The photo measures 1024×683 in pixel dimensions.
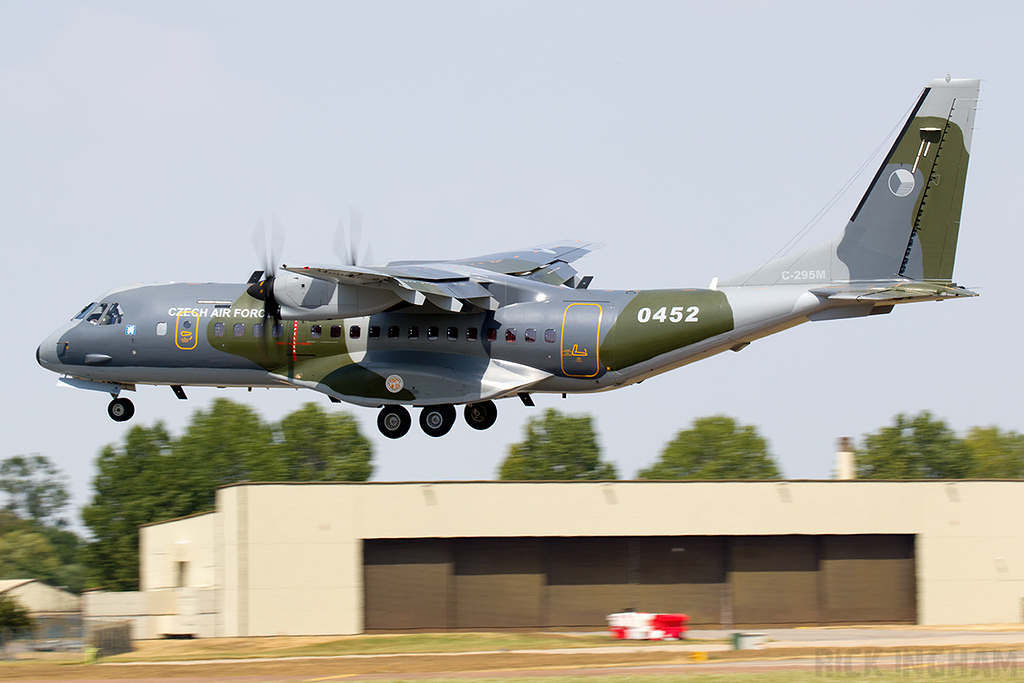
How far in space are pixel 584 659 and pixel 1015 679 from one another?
9.39 m

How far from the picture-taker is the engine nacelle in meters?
30.9

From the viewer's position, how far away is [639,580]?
38.1m

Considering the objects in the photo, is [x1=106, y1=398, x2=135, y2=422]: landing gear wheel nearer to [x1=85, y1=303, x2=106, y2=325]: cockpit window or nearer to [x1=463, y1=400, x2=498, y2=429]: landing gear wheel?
[x1=85, y1=303, x2=106, y2=325]: cockpit window

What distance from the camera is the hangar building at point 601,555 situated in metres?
36.6

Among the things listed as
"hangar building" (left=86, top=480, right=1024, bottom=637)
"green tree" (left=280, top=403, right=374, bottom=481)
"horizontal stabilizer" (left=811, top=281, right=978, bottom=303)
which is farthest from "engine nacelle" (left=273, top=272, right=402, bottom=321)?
"green tree" (left=280, top=403, right=374, bottom=481)

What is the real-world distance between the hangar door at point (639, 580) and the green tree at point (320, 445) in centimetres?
5317

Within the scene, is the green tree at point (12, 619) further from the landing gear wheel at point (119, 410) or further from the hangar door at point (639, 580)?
the hangar door at point (639, 580)

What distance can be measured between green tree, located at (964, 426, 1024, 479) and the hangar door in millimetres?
61847

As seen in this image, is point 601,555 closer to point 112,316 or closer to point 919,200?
point 919,200

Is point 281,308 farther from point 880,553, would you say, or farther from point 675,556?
point 880,553

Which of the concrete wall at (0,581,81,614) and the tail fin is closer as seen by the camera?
the tail fin

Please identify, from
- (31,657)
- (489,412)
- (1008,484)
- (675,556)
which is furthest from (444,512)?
(1008,484)

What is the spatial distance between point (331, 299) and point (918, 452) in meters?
72.3

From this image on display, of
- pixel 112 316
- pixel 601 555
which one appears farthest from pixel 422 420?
pixel 112 316
